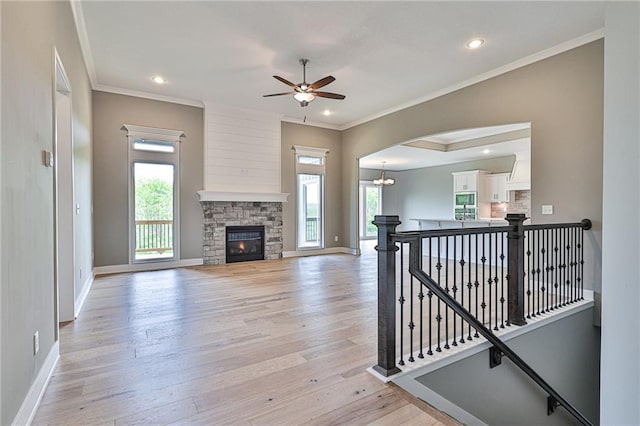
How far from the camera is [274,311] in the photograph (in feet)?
11.6

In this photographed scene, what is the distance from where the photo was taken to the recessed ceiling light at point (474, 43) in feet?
12.8

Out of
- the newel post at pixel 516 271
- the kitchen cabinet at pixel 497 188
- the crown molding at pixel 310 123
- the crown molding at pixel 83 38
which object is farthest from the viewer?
the kitchen cabinet at pixel 497 188

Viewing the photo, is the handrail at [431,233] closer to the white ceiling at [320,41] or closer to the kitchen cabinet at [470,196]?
the white ceiling at [320,41]

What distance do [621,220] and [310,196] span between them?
6.31 meters

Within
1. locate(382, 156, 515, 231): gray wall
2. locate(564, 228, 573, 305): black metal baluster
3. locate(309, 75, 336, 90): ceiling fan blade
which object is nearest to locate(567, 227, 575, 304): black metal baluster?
locate(564, 228, 573, 305): black metal baluster

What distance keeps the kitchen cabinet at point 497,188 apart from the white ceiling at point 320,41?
551 cm

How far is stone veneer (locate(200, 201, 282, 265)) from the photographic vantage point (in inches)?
Answer: 253

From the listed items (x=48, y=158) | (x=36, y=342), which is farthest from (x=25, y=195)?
(x=36, y=342)

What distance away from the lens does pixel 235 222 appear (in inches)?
264

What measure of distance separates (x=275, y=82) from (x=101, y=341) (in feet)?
14.1

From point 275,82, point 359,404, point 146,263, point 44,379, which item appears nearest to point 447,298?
point 359,404

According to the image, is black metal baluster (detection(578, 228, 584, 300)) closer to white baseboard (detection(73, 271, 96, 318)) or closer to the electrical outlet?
the electrical outlet

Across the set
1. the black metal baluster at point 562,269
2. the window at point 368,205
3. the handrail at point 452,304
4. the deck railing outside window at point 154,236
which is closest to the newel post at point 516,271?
the handrail at point 452,304

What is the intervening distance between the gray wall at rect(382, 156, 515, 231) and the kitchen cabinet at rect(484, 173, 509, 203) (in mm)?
222
